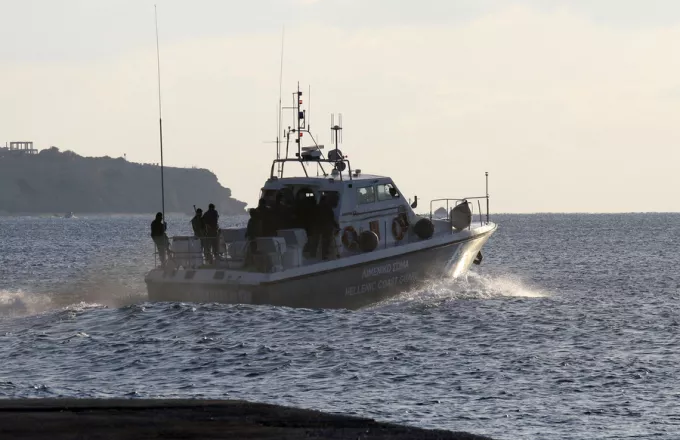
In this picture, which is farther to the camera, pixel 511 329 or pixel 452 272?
pixel 452 272

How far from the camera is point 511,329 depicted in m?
22.7

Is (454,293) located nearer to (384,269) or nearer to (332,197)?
(384,269)

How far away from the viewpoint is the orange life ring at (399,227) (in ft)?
86.1

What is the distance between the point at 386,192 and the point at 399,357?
26.5ft

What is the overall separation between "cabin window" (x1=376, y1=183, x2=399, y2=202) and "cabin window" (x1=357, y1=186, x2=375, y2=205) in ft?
0.89

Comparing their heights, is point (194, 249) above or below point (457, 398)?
above

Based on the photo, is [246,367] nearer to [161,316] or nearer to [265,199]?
[161,316]

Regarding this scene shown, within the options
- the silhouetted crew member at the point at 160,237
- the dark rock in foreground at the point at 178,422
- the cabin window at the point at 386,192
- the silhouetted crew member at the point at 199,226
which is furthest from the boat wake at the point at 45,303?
the dark rock in foreground at the point at 178,422

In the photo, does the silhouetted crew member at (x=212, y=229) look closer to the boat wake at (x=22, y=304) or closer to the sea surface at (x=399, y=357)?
the sea surface at (x=399, y=357)

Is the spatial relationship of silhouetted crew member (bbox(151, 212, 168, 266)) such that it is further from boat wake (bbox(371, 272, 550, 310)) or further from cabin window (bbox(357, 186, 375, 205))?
boat wake (bbox(371, 272, 550, 310))

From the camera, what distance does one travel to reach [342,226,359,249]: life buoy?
965 inches

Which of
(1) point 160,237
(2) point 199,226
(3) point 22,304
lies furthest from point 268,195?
(3) point 22,304

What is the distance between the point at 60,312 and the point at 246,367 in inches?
324

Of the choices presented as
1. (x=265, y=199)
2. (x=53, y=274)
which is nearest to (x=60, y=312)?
(x=265, y=199)
